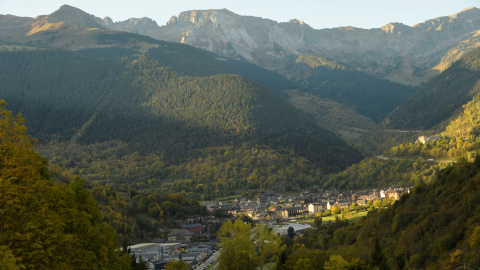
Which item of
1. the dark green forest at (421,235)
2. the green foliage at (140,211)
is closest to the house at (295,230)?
the dark green forest at (421,235)

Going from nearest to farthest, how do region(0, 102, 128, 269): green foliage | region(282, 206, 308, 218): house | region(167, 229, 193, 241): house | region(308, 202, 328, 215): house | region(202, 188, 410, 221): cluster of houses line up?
1. region(0, 102, 128, 269): green foliage
2. region(167, 229, 193, 241): house
3. region(202, 188, 410, 221): cluster of houses
4. region(308, 202, 328, 215): house
5. region(282, 206, 308, 218): house

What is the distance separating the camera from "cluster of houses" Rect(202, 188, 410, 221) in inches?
6231

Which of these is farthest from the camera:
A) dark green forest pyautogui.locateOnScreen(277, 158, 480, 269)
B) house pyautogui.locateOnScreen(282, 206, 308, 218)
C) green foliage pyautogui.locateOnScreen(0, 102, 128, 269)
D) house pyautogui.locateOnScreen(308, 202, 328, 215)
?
house pyautogui.locateOnScreen(282, 206, 308, 218)

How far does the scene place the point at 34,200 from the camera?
3331 cm

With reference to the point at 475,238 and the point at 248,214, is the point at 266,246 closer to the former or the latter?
the point at 475,238

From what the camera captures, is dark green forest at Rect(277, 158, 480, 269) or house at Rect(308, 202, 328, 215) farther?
house at Rect(308, 202, 328, 215)

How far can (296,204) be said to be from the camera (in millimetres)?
183875

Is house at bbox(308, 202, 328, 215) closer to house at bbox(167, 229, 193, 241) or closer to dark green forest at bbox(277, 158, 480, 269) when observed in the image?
house at bbox(167, 229, 193, 241)

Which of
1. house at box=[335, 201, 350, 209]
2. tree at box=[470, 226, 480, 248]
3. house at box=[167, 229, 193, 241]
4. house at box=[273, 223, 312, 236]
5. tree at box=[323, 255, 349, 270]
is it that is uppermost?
tree at box=[470, 226, 480, 248]

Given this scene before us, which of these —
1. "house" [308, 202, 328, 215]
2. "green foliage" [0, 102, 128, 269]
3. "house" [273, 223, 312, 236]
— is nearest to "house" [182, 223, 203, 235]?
"house" [273, 223, 312, 236]

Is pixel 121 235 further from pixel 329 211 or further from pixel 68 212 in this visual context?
pixel 68 212

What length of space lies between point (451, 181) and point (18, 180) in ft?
192

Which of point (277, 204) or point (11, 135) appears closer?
point (11, 135)

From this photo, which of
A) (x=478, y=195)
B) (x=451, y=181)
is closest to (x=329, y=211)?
(x=451, y=181)
